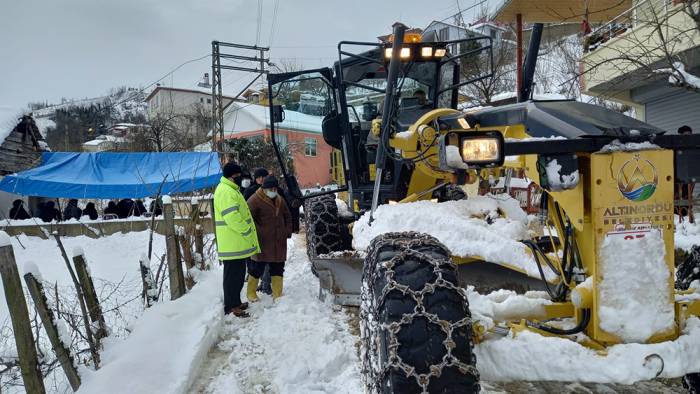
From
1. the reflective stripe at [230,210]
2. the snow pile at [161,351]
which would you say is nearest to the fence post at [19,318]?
the snow pile at [161,351]

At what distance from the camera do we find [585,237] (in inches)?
98.3

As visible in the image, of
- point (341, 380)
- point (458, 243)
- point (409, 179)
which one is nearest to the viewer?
point (458, 243)

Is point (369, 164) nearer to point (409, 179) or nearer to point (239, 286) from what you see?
point (409, 179)

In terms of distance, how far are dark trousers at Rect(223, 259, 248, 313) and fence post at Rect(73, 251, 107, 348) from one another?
61.4 inches

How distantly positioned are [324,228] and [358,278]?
1.51 metres

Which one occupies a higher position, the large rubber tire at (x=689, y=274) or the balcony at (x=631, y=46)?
the balcony at (x=631, y=46)

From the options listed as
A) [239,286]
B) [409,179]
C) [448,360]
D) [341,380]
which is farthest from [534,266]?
[239,286]

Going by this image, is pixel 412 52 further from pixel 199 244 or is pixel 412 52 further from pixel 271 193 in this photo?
pixel 199 244

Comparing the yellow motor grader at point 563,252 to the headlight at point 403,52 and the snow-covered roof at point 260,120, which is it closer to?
the headlight at point 403,52

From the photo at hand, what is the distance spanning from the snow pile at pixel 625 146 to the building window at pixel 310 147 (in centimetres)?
3213

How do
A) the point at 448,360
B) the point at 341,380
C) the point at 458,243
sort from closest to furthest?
the point at 448,360 → the point at 458,243 → the point at 341,380

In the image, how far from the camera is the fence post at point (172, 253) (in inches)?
228

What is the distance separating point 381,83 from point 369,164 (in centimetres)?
93

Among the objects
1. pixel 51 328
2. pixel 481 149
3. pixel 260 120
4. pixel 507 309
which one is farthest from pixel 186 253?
pixel 260 120
